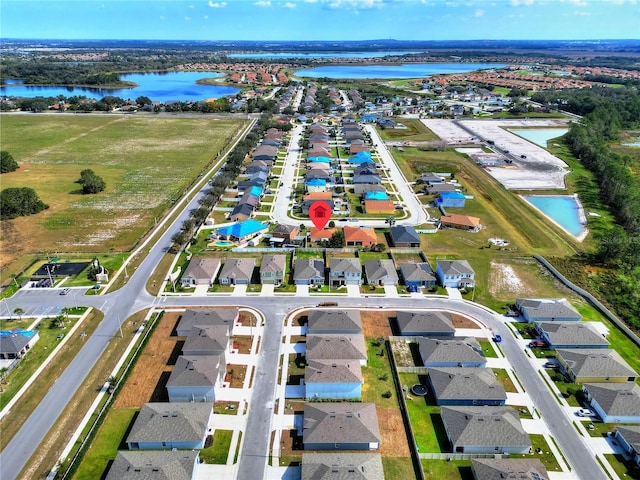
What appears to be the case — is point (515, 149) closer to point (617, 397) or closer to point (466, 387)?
point (617, 397)

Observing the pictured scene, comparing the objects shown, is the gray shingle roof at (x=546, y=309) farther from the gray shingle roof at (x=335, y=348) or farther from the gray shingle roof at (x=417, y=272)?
the gray shingle roof at (x=335, y=348)

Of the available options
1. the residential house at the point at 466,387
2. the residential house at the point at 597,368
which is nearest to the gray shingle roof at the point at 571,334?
the residential house at the point at 597,368

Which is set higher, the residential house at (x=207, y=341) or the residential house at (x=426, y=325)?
the residential house at (x=207, y=341)

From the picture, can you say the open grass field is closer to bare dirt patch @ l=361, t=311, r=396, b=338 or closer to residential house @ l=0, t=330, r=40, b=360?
residential house @ l=0, t=330, r=40, b=360

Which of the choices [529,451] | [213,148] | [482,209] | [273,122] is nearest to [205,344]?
[529,451]

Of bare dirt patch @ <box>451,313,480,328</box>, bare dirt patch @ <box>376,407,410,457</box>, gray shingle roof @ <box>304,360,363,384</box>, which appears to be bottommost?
bare dirt patch @ <box>451,313,480,328</box>

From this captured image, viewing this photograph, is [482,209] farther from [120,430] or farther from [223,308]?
[120,430]

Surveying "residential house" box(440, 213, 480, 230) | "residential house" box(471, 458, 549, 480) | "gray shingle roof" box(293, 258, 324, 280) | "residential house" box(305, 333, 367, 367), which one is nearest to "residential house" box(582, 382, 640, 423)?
"residential house" box(471, 458, 549, 480)

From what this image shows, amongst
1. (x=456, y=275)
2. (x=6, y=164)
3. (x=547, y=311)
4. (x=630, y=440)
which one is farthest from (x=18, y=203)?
(x=630, y=440)
